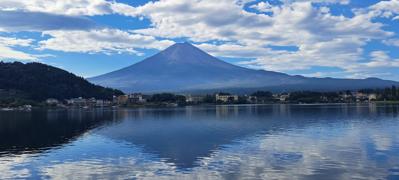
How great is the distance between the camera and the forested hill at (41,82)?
323ft

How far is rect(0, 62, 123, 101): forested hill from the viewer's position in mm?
98500

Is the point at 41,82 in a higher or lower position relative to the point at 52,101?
higher

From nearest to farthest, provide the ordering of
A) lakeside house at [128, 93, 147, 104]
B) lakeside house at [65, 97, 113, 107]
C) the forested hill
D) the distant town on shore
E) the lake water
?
the lake water
the forested hill
the distant town on shore
lakeside house at [65, 97, 113, 107]
lakeside house at [128, 93, 147, 104]

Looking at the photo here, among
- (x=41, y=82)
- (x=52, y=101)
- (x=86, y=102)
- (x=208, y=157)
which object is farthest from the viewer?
(x=86, y=102)

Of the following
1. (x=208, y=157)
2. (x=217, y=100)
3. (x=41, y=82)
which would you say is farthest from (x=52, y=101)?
(x=208, y=157)

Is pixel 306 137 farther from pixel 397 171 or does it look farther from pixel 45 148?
pixel 45 148

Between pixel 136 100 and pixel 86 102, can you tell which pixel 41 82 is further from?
pixel 136 100

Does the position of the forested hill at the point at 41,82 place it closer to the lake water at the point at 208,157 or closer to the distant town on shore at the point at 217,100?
the distant town on shore at the point at 217,100

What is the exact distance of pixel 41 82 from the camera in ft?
337

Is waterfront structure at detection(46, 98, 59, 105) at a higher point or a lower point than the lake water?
higher

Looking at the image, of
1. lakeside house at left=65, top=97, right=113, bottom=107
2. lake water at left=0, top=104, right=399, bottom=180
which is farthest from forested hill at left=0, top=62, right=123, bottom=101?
lake water at left=0, top=104, right=399, bottom=180

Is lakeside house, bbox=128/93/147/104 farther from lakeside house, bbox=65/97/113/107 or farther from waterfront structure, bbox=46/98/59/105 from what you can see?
waterfront structure, bbox=46/98/59/105

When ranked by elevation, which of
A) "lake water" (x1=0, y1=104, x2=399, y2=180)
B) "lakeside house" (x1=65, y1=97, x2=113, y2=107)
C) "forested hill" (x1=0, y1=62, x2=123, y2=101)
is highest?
"forested hill" (x1=0, y1=62, x2=123, y2=101)

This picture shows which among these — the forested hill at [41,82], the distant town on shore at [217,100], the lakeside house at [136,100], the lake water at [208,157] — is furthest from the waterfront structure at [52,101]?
the lake water at [208,157]
